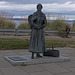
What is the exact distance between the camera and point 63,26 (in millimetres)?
24953

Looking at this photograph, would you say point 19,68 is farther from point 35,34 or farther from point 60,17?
point 60,17

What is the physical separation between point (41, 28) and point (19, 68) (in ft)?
5.91

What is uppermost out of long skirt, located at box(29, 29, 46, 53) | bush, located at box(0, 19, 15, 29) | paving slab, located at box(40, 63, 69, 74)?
bush, located at box(0, 19, 15, 29)

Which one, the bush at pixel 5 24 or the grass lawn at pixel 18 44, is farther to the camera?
the bush at pixel 5 24

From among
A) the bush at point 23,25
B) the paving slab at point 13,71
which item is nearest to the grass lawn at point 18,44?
the paving slab at point 13,71

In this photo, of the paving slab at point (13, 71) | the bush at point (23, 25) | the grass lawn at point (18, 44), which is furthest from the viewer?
the bush at point (23, 25)

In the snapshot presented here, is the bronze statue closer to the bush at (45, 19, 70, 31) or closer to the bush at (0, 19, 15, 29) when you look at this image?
the bush at (0, 19, 15, 29)

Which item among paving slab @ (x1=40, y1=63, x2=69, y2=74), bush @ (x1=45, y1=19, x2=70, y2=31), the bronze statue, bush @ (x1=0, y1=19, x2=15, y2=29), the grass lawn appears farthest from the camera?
bush @ (x1=45, y1=19, x2=70, y2=31)

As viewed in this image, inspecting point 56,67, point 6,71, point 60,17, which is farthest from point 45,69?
point 60,17

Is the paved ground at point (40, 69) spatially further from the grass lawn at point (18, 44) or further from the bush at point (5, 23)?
the bush at point (5, 23)

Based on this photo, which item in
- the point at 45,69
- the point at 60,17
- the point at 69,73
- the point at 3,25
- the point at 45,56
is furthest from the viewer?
the point at 60,17

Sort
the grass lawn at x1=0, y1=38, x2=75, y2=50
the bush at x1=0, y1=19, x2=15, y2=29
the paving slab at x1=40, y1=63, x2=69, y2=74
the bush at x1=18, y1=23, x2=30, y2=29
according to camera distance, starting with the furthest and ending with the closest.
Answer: the bush at x1=18, y1=23, x2=30, y2=29 < the bush at x1=0, y1=19, x2=15, y2=29 < the grass lawn at x1=0, y1=38, x2=75, y2=50 < the paving slab at x1=40, y1=63, x2=69, y2=74

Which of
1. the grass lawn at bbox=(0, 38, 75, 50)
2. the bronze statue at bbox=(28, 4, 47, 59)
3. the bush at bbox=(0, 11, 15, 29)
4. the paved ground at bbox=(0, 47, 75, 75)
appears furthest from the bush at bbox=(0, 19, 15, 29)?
the paved ground at bbox=(0, 47, 75, 75)

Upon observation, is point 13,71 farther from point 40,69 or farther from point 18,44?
point 18,44
